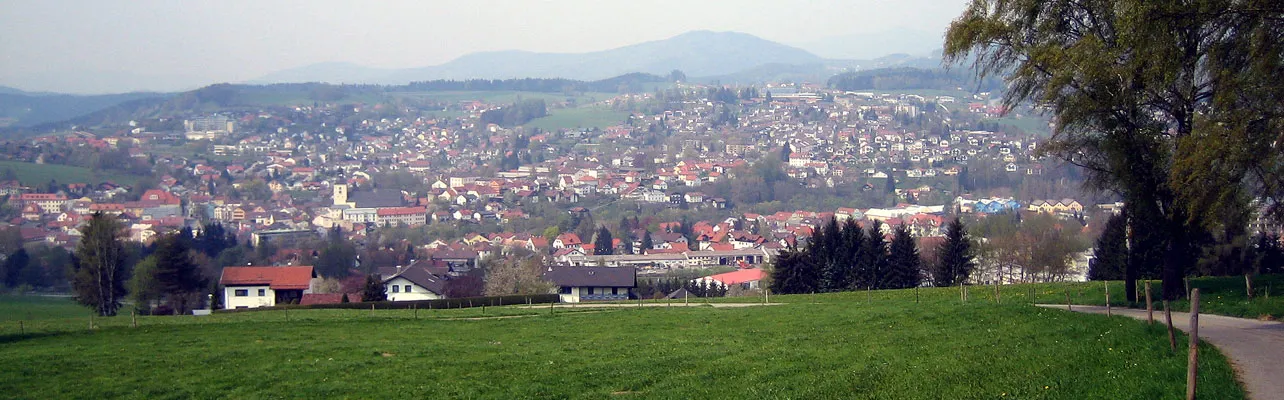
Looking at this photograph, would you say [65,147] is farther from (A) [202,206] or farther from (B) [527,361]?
(B) [527,361]

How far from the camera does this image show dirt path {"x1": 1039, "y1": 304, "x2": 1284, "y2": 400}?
10.1 metres

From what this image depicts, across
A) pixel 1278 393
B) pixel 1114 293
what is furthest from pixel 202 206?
pixel 1278 393

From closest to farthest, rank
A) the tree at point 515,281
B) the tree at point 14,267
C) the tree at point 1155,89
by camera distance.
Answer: the tree at point 1155,89, the tree at point 515,281, the tree at point 14,267

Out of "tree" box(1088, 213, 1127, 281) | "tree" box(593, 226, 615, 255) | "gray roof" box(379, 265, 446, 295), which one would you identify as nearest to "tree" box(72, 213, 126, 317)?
"gray roof" box(379, 265, 446, 295)

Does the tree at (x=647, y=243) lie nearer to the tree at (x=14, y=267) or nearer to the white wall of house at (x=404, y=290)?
the white wall of house at (x=404, y=290)

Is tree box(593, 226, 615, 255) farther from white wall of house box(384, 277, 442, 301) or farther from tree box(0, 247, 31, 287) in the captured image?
tree box(0, 247, 31, 287)

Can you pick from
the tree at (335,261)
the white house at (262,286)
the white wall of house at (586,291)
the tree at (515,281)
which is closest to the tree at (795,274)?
the white wall of house at (586,291)

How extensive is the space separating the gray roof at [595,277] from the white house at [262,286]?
478 inches

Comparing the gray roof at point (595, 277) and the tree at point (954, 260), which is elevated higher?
the tree at point (954, 260)

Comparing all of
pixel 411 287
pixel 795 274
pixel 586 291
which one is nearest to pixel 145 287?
pixel 411 287

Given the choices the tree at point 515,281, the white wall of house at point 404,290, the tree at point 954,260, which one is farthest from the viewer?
the white wall of house at point 404,290

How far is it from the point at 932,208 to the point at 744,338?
11660 centimetres

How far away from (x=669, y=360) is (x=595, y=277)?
40384mm

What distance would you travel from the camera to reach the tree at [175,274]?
46.2 m
